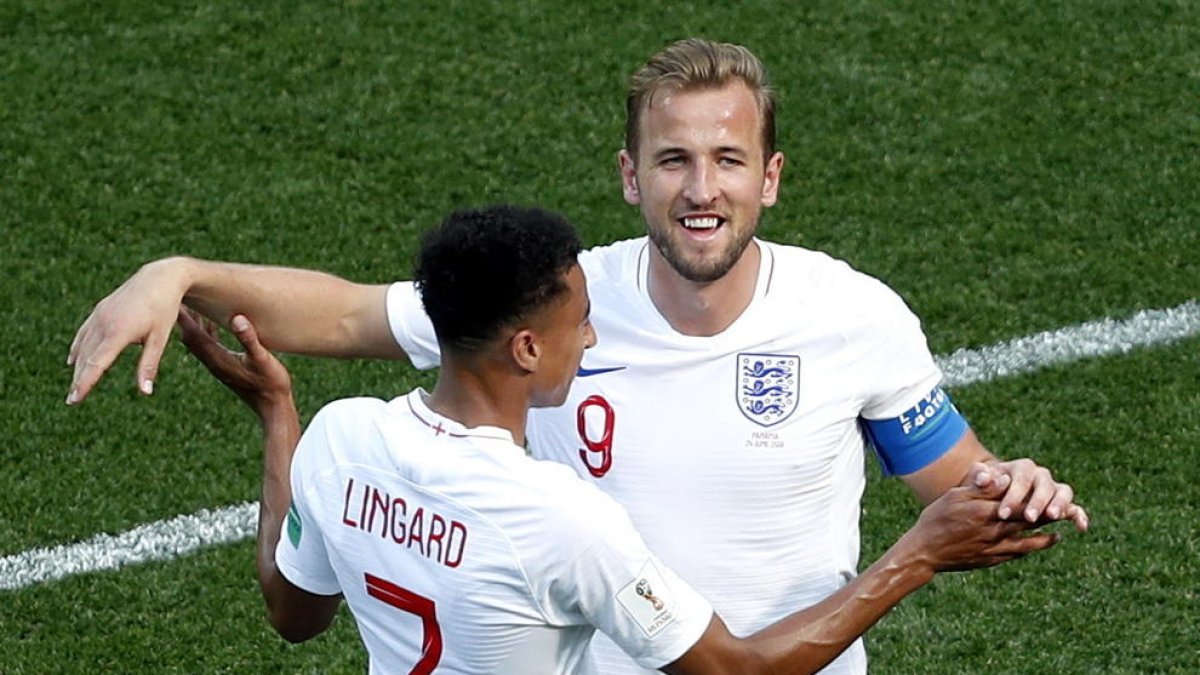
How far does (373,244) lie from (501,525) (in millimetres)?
4548

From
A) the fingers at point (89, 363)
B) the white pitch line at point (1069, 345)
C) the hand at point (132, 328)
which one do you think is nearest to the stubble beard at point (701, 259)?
the hand at point (132, 328)

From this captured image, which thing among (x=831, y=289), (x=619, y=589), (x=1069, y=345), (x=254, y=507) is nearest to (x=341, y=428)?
(x=619, y=589)

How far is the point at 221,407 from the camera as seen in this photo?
7020mm

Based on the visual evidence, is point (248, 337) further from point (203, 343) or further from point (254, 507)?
point (254, 507)

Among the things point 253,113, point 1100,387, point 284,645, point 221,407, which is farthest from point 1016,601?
point 253,113

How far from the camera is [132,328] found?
3.64 m

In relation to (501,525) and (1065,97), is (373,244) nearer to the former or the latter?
(1065,97)

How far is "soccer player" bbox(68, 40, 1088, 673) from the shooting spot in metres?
3.89

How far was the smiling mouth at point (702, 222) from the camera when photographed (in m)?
3.93

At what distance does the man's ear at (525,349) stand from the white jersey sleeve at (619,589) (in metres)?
0.24

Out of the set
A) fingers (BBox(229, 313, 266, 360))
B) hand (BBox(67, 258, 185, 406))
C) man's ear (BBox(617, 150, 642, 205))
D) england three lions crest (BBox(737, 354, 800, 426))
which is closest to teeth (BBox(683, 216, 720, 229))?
man's ear (BBox(617, 150, 642, 205))

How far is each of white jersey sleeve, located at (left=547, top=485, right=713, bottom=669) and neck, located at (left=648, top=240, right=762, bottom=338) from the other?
735 mm

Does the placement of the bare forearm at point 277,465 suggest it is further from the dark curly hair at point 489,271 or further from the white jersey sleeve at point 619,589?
the white jersey sleeve at point 619,589

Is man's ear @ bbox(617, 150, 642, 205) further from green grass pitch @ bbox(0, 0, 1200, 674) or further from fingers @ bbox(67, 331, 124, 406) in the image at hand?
green grass pitch @ bbox(0, 0, 1200, 674)
